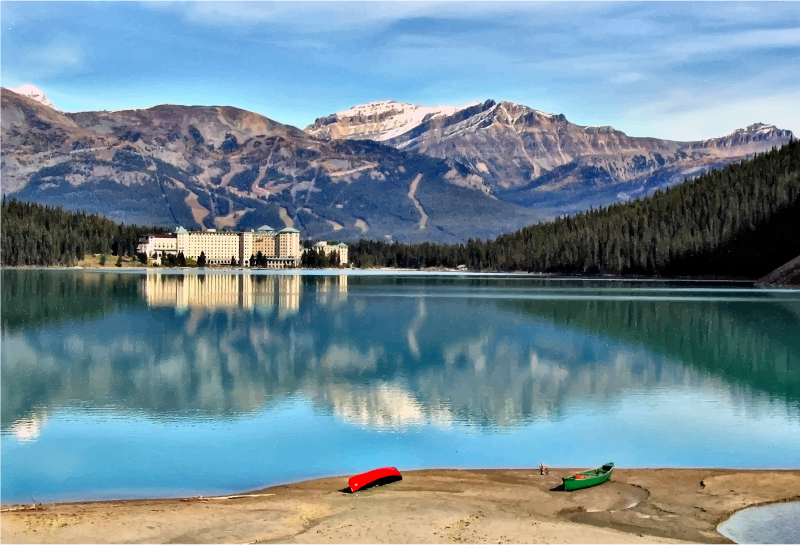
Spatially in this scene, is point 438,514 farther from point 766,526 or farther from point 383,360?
point 383,360

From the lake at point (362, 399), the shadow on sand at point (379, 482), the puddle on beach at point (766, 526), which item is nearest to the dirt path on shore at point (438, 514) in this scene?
the shadow on sand at point (379, 482)

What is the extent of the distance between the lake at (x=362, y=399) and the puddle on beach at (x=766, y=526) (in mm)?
5394

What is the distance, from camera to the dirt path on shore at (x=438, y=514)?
17.9 metres

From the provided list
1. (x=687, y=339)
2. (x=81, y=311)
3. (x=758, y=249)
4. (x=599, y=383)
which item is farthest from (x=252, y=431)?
(x=758, y=249)

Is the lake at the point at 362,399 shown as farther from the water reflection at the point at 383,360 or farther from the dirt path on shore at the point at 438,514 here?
the dirt path on shore at the point at 438,514

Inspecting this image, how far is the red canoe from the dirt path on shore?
0.26 meters

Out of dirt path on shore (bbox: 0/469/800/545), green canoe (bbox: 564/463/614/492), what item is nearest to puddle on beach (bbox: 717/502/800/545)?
dirt path on shore (bbox: 0/469/800/545)

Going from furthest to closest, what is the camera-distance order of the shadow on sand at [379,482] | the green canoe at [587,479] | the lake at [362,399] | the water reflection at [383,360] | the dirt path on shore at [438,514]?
the water reflection at [383,360] → the lake at [362,399] → the shadow on sand at [379,482] → the green canoe at [587,479] → the dirt path on shore at [438,514]

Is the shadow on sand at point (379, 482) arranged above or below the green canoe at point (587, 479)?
below

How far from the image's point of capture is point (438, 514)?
767 inches

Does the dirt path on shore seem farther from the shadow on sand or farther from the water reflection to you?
the water reflection

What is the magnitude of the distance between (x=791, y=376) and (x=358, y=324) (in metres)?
36.5

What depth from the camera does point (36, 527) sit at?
18312mm

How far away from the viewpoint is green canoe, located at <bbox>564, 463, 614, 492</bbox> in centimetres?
2205
